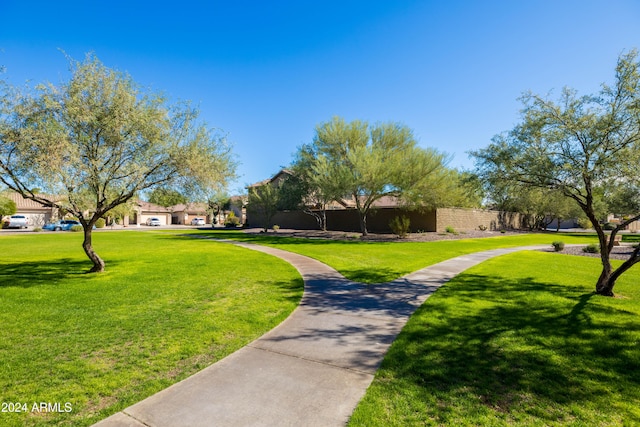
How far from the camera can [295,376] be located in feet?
13.0

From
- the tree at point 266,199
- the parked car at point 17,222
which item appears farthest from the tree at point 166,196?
the parked car at point 17,222

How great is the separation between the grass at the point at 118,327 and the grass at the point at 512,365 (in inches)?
102

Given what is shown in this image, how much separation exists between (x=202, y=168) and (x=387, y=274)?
23.7 ft

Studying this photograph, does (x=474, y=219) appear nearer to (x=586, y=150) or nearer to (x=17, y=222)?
(x=586, y=150)

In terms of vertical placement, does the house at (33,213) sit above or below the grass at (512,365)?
above

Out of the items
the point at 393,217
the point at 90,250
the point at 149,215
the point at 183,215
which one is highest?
the point at 183,215

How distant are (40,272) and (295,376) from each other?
12.0 meters

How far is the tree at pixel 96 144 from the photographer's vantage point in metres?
8.84

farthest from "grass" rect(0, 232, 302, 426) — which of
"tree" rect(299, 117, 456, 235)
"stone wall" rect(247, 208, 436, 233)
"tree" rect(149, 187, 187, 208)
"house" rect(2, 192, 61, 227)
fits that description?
"house" rect(2, 192, 61, 227)

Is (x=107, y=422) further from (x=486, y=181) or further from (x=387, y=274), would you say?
(x=486, y=181)

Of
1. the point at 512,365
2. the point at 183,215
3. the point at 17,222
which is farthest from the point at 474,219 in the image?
the point at 183,215

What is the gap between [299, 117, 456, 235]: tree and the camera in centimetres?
2384

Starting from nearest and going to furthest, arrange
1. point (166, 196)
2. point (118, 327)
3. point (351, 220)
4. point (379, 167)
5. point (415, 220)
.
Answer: point (118, 327)
point (166, 196)
point (379, 167)
point (415, 220)
point (351, 220)

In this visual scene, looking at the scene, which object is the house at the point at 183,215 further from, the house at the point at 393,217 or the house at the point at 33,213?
the house at the point at 393,217
